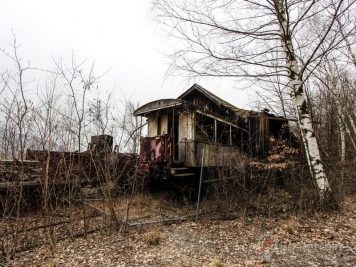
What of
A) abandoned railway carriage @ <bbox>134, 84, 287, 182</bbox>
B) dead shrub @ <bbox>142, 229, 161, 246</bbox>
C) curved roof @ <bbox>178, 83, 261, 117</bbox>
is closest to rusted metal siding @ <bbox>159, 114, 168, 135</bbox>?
abandoned railway carriage @ <bbox>134, 84, 287, 182</bbox>

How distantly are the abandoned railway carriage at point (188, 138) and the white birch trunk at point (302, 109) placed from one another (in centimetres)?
252

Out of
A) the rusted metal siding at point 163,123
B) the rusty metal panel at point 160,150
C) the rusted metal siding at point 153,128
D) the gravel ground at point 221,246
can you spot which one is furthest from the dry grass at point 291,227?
the rusted metal siding at point 153,128

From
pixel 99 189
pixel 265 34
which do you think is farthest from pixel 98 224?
pixel 265 34

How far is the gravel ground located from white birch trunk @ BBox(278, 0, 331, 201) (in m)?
1.03

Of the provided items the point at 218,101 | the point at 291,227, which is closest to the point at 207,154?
the point at 218,101

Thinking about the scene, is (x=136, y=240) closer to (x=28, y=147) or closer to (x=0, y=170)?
(x=28, y=147)

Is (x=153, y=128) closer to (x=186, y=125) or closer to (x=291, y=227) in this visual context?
(x=186, y=125)

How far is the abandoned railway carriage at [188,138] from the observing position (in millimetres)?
11242

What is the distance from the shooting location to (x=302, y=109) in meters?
8.33

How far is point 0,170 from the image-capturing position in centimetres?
741

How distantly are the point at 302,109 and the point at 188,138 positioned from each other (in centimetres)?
523

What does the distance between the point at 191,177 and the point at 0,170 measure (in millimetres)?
7441

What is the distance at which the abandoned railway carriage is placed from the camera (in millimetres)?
11242

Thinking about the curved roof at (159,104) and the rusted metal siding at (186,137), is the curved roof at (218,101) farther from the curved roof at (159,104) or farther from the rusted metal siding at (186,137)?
the curved roof at (159,104)
